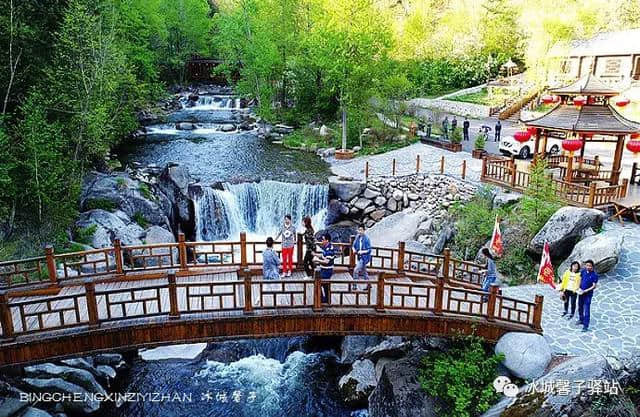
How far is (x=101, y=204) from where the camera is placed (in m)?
18.0

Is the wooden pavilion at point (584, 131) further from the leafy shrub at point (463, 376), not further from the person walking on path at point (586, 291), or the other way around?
the leafy shrub at point (463, 376)

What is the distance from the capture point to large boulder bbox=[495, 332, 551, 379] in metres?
8.65

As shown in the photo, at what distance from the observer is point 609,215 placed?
15180 millimetres

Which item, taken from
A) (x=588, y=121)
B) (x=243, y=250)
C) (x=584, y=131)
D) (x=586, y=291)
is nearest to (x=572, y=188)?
(x=584, y=131)

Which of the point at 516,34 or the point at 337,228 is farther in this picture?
the point at 516,34

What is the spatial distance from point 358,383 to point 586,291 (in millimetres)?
5385

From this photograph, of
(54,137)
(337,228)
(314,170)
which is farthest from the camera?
(314,170)

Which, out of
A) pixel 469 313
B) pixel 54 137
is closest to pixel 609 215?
pixel 469 313

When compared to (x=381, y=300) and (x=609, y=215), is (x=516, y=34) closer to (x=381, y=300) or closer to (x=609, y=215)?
(x=609, y=215)

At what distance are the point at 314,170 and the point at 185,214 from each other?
7.34 metres

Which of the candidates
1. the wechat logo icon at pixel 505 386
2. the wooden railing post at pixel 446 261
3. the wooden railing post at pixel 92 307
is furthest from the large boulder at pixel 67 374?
the wechat logo icon at pixel 505 386

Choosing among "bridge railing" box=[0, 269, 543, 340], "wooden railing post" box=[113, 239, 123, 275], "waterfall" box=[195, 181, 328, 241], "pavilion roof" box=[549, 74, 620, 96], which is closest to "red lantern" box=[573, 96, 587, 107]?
"pavilion roof" box=[549, 74, 620, 96]

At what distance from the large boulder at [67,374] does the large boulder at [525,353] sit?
9.01m

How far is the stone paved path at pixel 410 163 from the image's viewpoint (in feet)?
72.0
